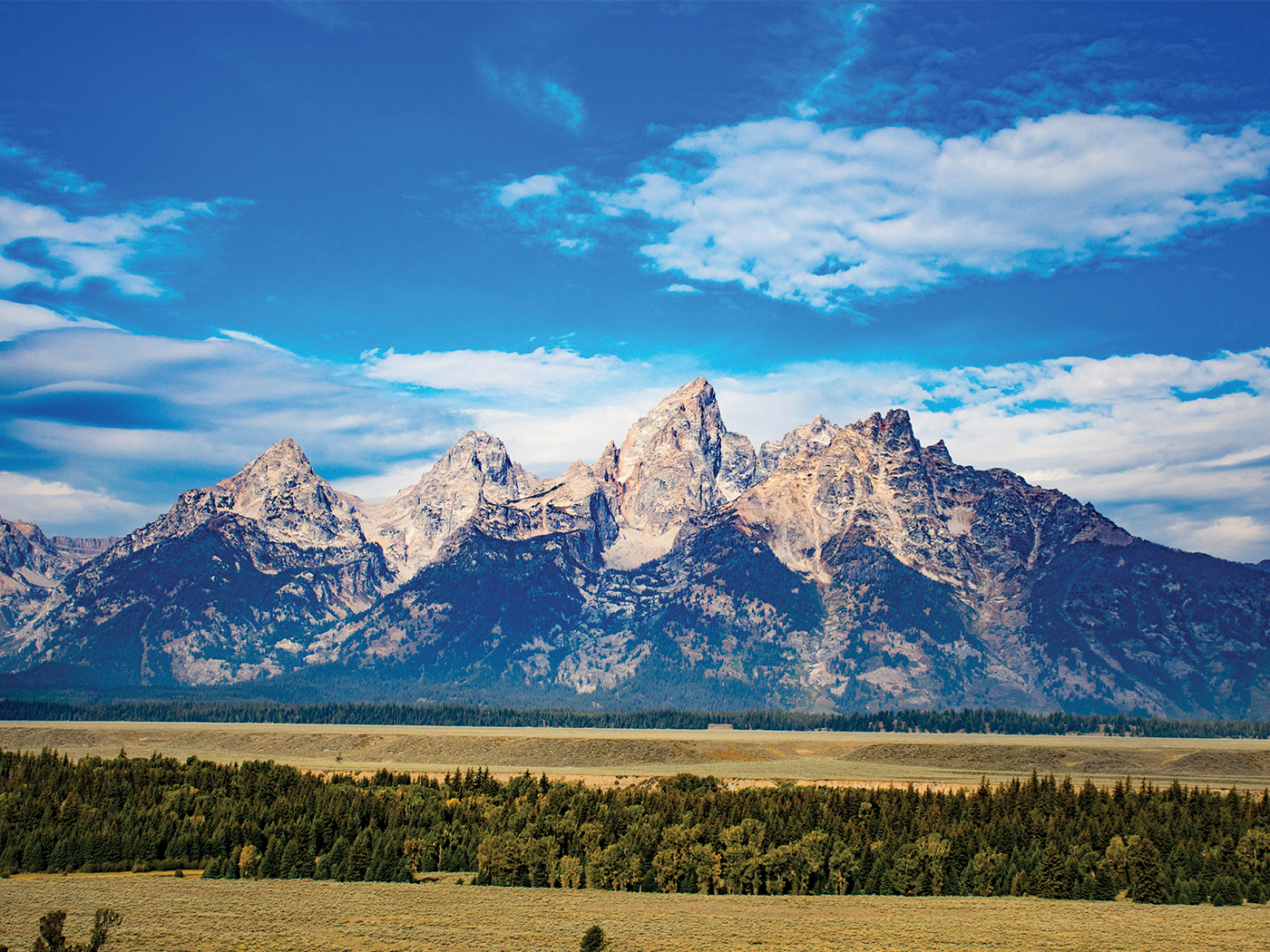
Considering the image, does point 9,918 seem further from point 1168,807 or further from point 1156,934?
point 1168,807

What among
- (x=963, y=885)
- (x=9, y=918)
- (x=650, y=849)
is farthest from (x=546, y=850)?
(x=9, y=918)

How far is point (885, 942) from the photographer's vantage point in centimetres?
7481

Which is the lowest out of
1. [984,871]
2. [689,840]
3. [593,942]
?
[984,871]

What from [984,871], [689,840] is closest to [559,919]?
[689,840]

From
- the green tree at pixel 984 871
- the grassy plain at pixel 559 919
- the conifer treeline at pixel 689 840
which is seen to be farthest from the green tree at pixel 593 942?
the green tree at pixel 984 871

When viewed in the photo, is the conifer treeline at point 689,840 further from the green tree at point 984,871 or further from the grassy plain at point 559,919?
the grassy plain at point 559,919

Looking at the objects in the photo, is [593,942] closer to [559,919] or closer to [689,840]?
[559,919]

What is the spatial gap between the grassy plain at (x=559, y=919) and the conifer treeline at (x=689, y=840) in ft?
20.8

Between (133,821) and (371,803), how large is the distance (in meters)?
26.8

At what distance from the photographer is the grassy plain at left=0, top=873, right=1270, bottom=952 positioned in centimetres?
7369

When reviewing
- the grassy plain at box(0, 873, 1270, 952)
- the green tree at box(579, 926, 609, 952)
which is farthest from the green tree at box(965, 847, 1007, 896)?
the green tree at box(579, 926, 609, 952)

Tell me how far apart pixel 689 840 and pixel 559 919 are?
105 ft

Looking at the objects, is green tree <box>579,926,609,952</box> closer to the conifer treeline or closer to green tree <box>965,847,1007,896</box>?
the conifer treeline

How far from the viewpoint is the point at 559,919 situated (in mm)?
83375
